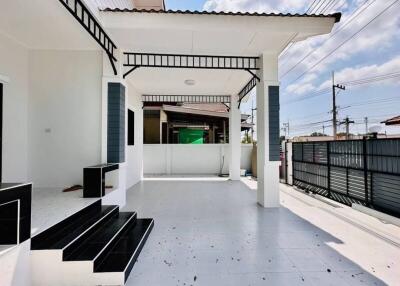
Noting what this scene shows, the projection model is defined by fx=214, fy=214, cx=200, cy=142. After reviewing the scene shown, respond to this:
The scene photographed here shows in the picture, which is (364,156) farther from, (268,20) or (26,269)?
(26,269)

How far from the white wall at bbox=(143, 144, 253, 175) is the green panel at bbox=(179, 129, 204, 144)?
3.57 feet

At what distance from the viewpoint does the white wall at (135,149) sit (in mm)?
6758

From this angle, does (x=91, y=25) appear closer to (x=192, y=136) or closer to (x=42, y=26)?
(x=42, y=26)

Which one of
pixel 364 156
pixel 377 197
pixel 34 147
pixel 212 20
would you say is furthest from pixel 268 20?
pixel 34 147

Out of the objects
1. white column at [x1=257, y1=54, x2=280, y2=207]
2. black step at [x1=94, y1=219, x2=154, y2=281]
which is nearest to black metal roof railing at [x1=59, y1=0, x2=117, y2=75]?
black step at [x1=94, y1=219, x2=154, y2=281]

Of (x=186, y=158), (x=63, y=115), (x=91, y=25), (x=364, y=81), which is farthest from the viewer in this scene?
(x=364, y=81)

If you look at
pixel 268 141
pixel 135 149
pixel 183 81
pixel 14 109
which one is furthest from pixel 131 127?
pixel 268 141

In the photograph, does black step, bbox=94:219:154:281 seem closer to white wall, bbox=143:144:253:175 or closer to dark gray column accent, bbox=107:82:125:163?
dark gray column accent, bbox=107:82:125:163

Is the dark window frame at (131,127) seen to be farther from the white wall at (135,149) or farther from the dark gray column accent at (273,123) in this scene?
the dark gray column accent at (273,123)

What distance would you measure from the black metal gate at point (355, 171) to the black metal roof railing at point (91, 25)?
5446 mm

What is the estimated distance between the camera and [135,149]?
749 cm

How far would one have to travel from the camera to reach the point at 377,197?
4.16 metres

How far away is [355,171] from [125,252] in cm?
490

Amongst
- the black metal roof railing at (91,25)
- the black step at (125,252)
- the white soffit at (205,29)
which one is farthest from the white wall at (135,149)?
the black step at (125,252)
